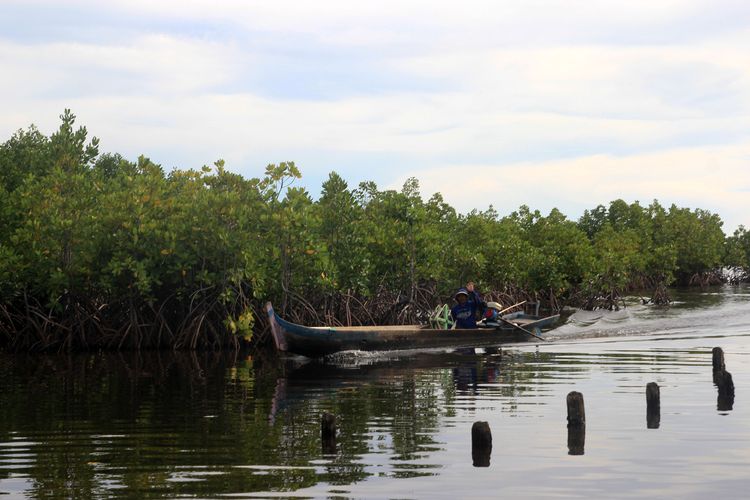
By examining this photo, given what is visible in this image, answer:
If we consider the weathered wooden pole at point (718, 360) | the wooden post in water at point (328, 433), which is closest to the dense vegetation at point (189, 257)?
the weathered wooden pole at point (718, 360)

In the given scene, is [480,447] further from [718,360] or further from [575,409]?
[718,360]

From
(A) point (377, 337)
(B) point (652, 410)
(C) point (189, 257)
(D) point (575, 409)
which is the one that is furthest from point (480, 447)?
(C) point (189, 257)

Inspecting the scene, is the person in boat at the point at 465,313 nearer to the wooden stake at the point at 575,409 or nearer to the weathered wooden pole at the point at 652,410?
the weathered wooden pole at the point at 652,410

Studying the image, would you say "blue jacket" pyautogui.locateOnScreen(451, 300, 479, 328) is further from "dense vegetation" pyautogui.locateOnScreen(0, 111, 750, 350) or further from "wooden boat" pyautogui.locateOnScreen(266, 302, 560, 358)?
"dense vegetation" pyautogui.locateOnScreen(0, 111, 750, 350)

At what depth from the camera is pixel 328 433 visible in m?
12.6

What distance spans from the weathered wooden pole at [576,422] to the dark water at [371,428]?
7 centimetres

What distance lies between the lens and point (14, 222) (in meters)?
30.5

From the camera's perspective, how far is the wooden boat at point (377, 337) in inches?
934

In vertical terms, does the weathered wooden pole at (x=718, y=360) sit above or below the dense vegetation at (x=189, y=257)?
below

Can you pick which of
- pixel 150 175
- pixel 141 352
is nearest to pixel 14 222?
pixel 150 175

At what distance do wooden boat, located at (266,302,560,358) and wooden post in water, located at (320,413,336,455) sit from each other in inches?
431

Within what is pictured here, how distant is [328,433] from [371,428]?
60.8 inches

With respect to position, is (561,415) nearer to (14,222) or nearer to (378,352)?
(378,352)

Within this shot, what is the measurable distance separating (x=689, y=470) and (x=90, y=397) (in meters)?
10.6
